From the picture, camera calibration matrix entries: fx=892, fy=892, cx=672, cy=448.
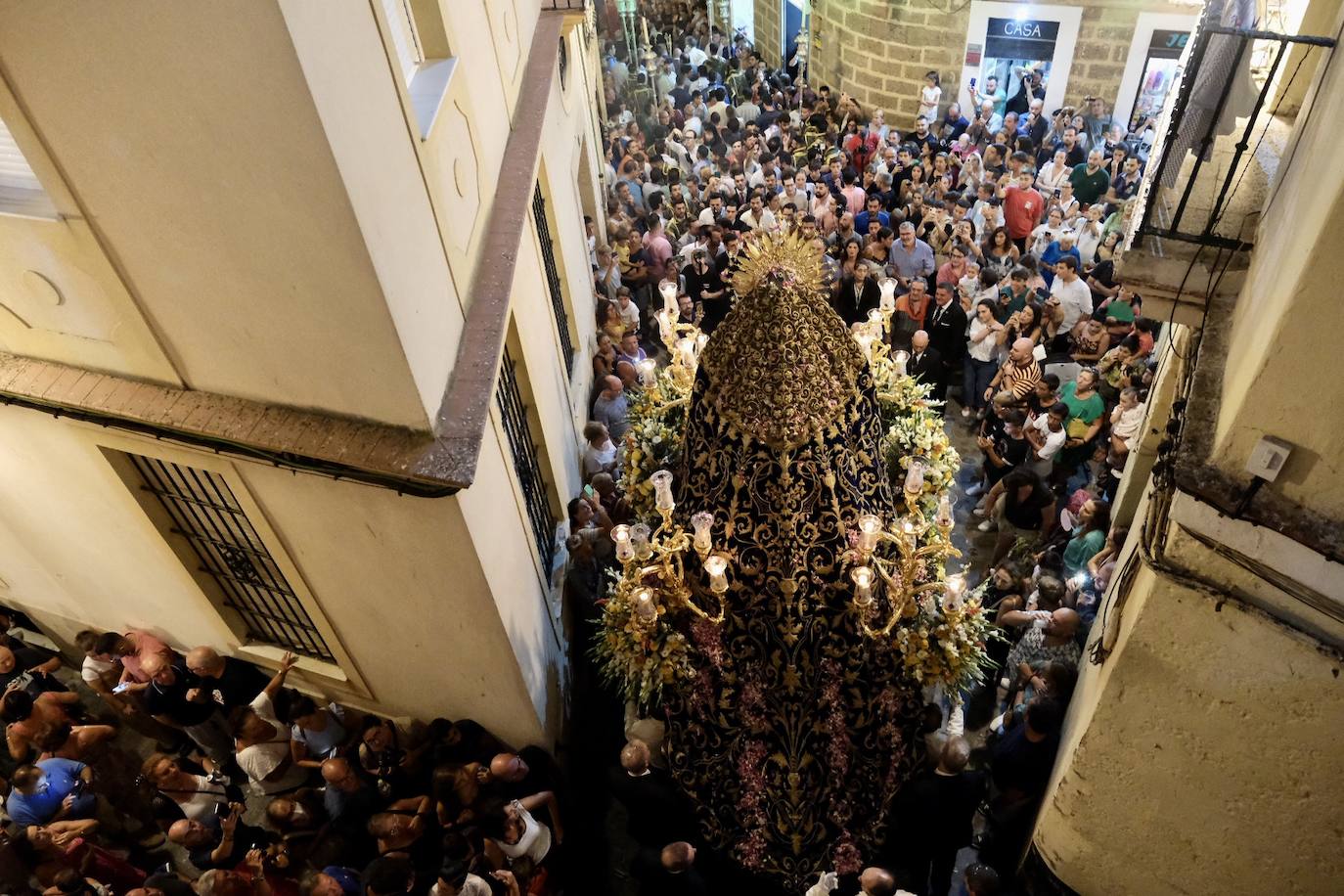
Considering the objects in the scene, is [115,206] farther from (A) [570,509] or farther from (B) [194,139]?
(A) [570,509]

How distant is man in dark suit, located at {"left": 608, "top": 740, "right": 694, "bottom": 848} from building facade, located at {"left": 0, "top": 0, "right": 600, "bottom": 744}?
31.7 inches

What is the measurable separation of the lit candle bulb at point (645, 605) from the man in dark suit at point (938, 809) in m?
1.68

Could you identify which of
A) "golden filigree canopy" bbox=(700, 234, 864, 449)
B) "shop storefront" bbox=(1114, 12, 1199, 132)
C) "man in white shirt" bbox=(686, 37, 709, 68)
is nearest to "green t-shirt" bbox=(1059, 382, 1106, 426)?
"golden filigree canopy" bbox=(700, 234, 864, 449)

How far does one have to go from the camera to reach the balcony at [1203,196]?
153 inches

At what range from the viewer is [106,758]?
20.9 ft

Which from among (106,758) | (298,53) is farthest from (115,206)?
(106,758)

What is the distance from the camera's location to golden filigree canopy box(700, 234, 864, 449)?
4.73 metres

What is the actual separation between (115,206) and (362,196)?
1165 mm

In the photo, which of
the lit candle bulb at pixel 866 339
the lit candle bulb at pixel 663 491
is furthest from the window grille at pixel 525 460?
the lit candle bulb at pixel 866 339

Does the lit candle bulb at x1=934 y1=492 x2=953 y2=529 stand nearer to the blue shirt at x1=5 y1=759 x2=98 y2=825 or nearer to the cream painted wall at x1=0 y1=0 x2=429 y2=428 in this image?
the cream painted wall at x1=0 y1=0 x2=429 y2=428

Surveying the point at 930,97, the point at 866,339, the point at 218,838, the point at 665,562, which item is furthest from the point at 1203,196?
the point at 930,97

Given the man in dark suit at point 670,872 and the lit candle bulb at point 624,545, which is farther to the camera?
the lit candle bulb at point 624,545

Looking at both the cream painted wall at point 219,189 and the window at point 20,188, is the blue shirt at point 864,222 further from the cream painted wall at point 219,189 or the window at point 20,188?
the window at point 20,188

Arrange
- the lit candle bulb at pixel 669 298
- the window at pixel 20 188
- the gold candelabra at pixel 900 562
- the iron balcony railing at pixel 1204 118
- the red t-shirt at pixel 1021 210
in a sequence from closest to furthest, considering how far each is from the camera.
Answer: the iron balcony railing at pixel 1204 118, the window at pixel 20 188, the gold candelabra at pixel 900 562, the lit candle bulb at pixel 669 298, the red t-shirt at pixel 1021 210
